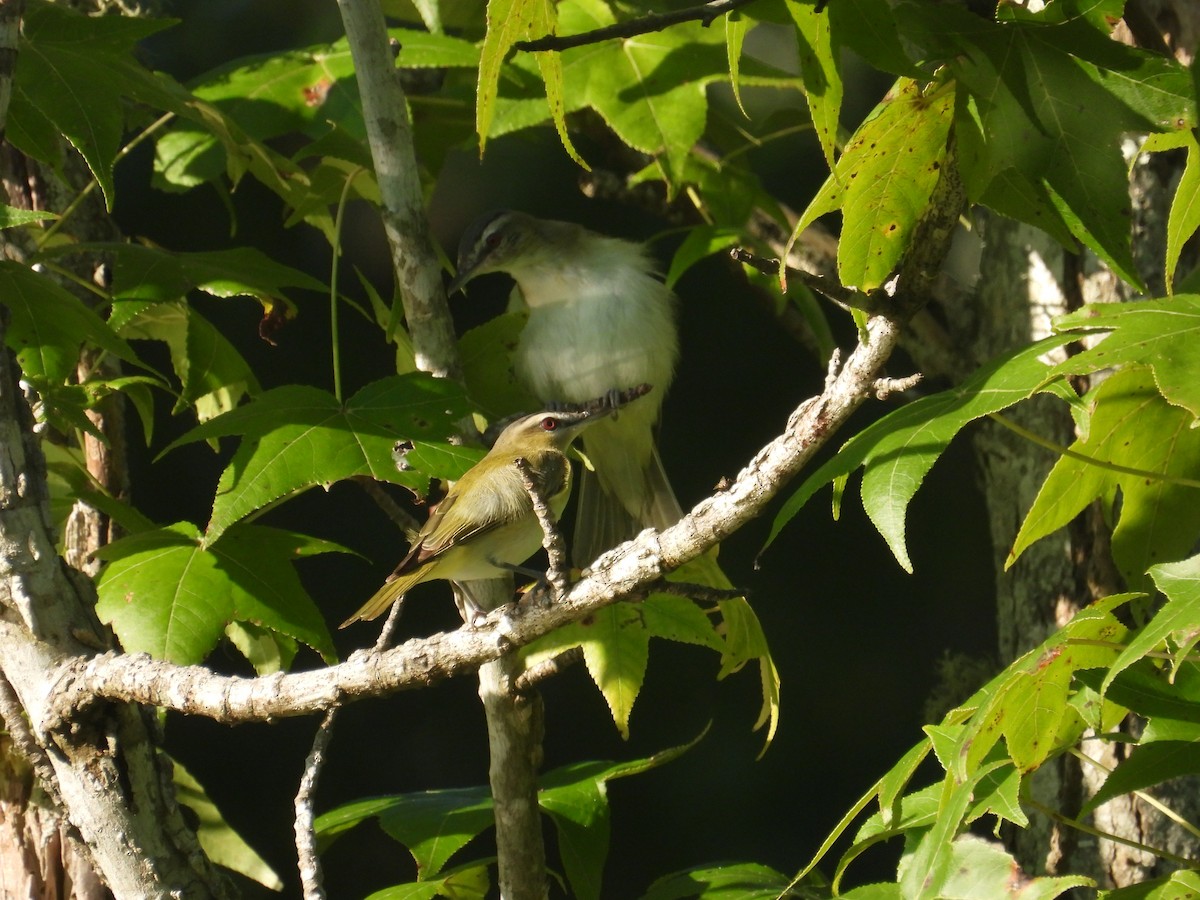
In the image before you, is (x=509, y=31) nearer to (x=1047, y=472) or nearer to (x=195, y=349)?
(x=195, y=349)

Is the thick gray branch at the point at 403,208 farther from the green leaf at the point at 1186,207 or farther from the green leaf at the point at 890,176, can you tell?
the green leaf at the point at 1186,207

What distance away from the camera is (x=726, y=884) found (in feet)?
5.29

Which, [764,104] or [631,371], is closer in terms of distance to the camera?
[631,371]

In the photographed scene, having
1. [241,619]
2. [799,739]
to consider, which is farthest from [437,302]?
[799,739]

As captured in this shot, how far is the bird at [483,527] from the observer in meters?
1.41

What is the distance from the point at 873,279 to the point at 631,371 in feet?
3.85

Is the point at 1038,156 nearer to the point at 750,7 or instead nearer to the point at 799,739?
the point at 750,7

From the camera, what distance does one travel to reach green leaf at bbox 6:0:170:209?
4.62ft

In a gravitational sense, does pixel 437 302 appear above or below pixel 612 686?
above

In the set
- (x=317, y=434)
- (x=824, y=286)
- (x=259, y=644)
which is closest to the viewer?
(x=824, y=286)

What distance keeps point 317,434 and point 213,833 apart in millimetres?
966

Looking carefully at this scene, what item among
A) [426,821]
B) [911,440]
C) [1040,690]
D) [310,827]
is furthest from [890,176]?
[426,821]

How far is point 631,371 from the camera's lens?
2227mm

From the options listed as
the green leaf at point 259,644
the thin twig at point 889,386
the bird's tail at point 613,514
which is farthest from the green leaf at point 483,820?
the thin twig at point 889,386
